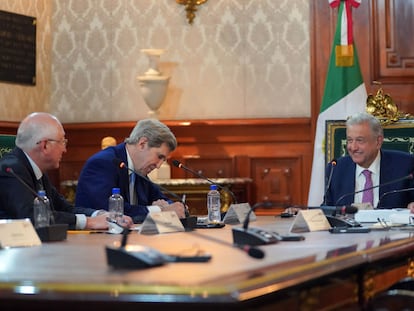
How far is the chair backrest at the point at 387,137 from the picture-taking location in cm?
616

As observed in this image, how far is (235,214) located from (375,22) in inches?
135

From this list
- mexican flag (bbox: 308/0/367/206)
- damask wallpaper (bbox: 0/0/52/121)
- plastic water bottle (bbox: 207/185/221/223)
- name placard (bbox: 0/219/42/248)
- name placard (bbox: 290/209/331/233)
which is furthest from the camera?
damask wallpaper (bbox: 0/0/52/121)

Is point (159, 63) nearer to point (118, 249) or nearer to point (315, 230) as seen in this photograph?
point (315, 230)

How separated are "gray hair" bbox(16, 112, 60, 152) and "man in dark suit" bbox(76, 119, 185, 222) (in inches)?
24.1

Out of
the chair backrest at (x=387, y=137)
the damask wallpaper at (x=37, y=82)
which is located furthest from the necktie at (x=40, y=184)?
the damask wallpaper at (x=37, y=82)

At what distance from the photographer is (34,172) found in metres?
4.43

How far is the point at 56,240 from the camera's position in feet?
11.1

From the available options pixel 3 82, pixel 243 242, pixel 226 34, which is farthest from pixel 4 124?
pixel 243 242

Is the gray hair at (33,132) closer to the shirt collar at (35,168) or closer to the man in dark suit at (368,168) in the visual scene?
the shirt collar at (35,168)

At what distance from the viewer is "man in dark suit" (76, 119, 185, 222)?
517 cm

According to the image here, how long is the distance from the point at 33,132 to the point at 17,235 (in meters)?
1.41

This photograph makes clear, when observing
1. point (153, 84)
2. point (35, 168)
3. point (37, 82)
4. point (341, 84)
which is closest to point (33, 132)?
point (35, 168)

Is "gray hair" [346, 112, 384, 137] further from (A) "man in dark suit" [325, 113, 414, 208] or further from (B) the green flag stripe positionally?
(B) the green flag stripe

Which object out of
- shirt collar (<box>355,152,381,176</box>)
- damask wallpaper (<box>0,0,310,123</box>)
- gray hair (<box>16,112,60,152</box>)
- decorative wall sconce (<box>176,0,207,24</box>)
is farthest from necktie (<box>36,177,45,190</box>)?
decorative wall sconce (<box>176,0,207,24</box>)
